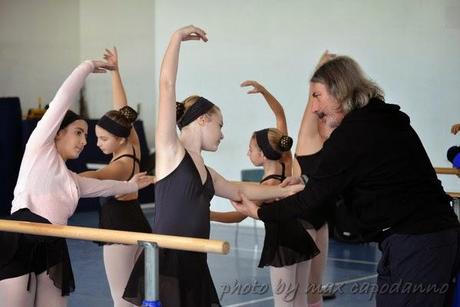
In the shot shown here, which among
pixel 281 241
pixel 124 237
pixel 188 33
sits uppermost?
pixel 188 33

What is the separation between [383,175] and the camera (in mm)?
3227

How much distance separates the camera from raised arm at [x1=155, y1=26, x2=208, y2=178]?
347cm

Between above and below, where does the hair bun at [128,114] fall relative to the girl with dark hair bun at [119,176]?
above

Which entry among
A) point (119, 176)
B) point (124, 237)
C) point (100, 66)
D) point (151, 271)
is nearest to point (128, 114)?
point (119, 176)

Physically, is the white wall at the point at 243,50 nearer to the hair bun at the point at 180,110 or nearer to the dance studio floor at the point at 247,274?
the dance studio floor at the point at 247,274

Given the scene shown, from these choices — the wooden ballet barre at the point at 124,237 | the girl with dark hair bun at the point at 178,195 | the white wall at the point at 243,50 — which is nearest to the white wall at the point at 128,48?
the white wall at the point at 243,50

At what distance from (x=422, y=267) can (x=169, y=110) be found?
1223 millimetres

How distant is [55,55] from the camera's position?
13312mm

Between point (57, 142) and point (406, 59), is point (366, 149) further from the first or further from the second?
point (406, 59)

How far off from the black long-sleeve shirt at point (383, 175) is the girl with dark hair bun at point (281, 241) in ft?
4.74

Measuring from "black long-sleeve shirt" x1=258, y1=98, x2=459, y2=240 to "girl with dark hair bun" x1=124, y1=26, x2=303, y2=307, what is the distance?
59 centimetres

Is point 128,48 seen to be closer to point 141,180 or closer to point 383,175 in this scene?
point 141,180

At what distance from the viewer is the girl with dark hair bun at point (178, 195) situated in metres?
3.49

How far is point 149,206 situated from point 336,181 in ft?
29.2
